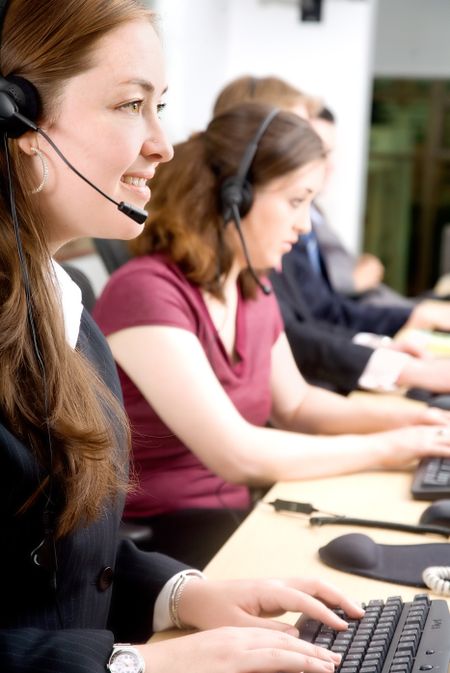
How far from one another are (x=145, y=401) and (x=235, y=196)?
15.7 inches

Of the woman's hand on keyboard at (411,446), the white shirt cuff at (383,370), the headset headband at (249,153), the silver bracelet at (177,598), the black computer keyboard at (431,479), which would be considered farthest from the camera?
the white shirt cuff at (383,370)

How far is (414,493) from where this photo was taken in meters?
1.42

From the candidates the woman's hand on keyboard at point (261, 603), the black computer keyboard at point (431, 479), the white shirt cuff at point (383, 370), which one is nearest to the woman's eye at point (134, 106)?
the woman's hand on keyboard at point (261, 603)

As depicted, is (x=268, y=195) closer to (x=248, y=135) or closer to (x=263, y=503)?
(x=248, y=135)

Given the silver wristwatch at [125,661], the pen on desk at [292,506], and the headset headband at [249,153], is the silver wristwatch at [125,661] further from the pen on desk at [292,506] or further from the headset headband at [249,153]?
the headset headband at [249,153]

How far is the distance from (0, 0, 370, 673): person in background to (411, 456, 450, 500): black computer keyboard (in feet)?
1.58

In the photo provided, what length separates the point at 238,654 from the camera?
2.76 feet

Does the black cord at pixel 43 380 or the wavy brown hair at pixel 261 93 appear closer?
the black cord at pixel 43 380

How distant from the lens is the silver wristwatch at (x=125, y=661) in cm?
84

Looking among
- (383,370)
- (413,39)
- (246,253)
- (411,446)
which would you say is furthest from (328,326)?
(413,39)

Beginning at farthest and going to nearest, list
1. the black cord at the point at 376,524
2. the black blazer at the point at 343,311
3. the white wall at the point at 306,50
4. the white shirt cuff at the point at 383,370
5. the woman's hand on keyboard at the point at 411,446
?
the white wall at the point at 306,50 < the black blazer at the point at 343,311 < the white shirt cuff at the point at 383,370 < the woman's hand on keyboard at the point at 411,446 < the black cord at the point at 376,524

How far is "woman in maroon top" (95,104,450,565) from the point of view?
1.51 m

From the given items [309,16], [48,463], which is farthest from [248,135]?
[309,16]

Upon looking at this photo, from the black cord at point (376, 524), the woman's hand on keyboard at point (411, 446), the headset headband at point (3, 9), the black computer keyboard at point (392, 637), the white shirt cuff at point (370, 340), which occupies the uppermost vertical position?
the headset headband at point (3, 9)
